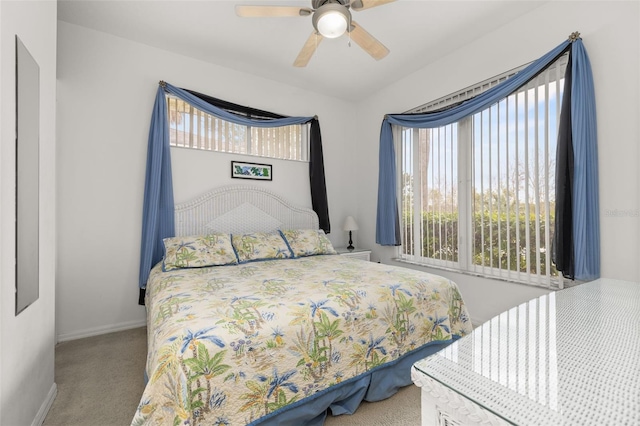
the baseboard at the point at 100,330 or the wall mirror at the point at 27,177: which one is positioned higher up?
the wall mirror at the point at 27,177

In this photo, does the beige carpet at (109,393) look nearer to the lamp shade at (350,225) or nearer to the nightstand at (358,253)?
the nightstand at (358,253)

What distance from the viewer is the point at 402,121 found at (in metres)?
3.60

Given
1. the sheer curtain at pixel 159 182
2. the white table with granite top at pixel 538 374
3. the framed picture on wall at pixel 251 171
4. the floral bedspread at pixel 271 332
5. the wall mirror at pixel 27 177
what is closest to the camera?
the white table with granite top at pixel 538 374

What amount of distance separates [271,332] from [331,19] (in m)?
1.90

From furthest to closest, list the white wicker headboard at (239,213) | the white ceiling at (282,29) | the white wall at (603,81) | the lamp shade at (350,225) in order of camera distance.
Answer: the lamp shade at (350,225)
the white wicker headboard at (239,213)
the white ceiling at (282,29)
the white wall at (603,81)

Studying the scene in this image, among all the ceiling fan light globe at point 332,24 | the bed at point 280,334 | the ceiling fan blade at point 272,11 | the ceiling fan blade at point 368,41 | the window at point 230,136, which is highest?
the ceiling fan blade at point 272,11

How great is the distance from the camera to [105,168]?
2789mm

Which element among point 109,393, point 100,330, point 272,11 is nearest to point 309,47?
point 272,11

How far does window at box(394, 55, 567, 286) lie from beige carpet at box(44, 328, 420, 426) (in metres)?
1.62

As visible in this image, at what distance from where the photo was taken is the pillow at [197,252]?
2.56 m

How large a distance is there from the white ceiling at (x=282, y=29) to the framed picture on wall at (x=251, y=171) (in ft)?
3.78

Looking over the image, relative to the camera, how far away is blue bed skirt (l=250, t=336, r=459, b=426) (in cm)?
140

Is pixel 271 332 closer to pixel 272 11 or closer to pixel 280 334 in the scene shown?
pixel 280 334

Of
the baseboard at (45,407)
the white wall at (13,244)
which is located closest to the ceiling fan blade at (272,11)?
the white wall at (13,244)
